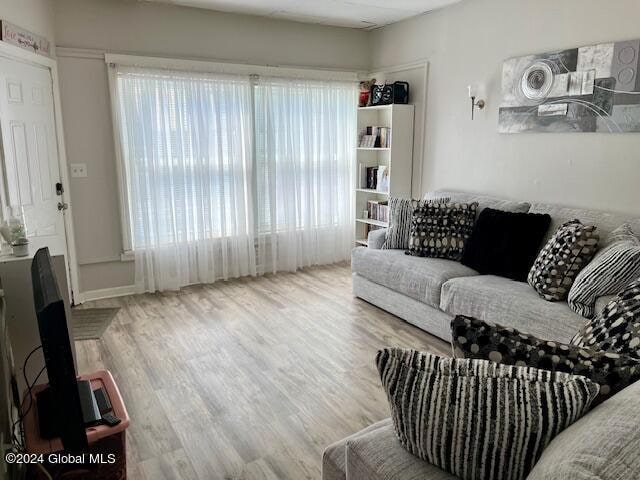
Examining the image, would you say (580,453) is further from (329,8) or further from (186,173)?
(329,8)

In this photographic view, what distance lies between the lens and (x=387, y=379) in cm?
109

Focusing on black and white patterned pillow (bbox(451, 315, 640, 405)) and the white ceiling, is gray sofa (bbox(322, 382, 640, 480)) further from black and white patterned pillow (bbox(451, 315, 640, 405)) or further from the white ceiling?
→ the white ceiling

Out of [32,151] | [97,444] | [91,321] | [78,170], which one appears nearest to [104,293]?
[91,321]

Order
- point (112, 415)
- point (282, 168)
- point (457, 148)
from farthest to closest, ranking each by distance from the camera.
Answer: point (282, 168), point (457, 148), point (112, 415)

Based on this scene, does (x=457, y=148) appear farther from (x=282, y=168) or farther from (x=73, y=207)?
(x=73, y=207)

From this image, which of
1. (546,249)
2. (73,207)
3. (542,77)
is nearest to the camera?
(546,249)

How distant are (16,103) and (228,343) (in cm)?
211

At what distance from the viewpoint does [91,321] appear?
147 inches

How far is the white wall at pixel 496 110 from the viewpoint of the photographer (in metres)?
3.16

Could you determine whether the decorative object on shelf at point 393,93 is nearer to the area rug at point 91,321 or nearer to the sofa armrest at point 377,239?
the sofa armrest at point 377,239

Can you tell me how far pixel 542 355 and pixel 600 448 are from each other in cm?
37

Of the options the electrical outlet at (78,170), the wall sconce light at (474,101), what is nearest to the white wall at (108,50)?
the electrical outlet at (78,170)

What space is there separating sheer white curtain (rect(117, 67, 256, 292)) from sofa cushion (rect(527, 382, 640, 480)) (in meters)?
3.97

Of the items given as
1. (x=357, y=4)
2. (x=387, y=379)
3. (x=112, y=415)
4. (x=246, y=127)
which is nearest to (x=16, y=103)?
(x=246, y=127)
